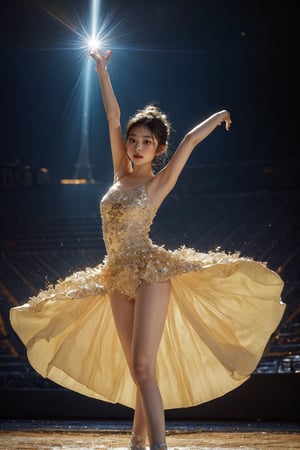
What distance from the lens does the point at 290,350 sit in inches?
224

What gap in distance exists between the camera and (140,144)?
288 cm

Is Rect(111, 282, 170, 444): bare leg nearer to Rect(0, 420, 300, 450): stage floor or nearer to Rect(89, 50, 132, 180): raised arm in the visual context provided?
Rect(89, 50, 132, 180): raised arm

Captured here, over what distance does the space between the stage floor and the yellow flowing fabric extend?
40 centimetres

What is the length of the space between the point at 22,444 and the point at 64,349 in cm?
71

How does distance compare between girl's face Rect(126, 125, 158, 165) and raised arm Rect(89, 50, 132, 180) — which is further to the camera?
Result: raised arm Rect(89, 50, 132, 180)

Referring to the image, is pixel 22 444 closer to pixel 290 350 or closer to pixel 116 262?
pixel 116 262

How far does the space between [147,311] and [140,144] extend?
2.29 ft

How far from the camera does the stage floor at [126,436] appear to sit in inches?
127

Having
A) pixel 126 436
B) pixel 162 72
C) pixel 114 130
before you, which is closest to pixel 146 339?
pixel 114 130

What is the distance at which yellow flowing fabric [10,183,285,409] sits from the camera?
2707mm

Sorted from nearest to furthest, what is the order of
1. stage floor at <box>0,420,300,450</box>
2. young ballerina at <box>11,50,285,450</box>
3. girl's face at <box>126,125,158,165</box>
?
1. young ballerina at <box>11,50,285,450</box>
2. girl's face at <box>126,125,158,165</box>
3. stage floor at <box>0,420,300,450</box>

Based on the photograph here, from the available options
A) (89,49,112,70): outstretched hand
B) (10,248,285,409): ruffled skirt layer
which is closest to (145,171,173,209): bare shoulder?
(10,248,285,409): ruffled skirt layer

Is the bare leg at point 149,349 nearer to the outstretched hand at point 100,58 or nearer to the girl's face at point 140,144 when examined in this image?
the girl's face at point 140,144

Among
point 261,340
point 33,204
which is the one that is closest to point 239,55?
point 33,204
